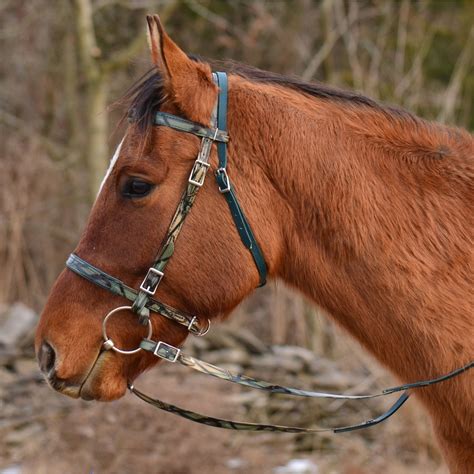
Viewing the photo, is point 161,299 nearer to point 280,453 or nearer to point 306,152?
point 306,152

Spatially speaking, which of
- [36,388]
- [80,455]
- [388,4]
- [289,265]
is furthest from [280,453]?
[388,4]

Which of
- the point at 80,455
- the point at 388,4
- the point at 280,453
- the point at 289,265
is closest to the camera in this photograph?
the point at 289,265

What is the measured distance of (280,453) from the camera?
20.3 feet

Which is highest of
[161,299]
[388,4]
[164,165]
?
[388,4]

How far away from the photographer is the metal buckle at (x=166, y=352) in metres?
2.54

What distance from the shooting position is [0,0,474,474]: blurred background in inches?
225

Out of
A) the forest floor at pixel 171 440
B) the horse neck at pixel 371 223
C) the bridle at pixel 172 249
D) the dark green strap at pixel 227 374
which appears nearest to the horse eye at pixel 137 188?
the bridle at pixel 172 249

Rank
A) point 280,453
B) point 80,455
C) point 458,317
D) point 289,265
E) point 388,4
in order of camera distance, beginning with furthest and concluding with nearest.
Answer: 1. point 388,4
2. point 280,453
3. point 80,455
4. point 289,265
5. point 458,317

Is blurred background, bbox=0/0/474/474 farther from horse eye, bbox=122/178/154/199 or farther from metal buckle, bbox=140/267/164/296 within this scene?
metal buckle, bbox=140/267/164/296

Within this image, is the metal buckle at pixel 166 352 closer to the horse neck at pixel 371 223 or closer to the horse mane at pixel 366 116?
the horse neck at pixel 371 223

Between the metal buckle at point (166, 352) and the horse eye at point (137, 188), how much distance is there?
51cm

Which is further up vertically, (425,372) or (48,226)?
(425,372)

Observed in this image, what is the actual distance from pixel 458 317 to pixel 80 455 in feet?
12.6

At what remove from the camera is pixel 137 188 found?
2.52 m
